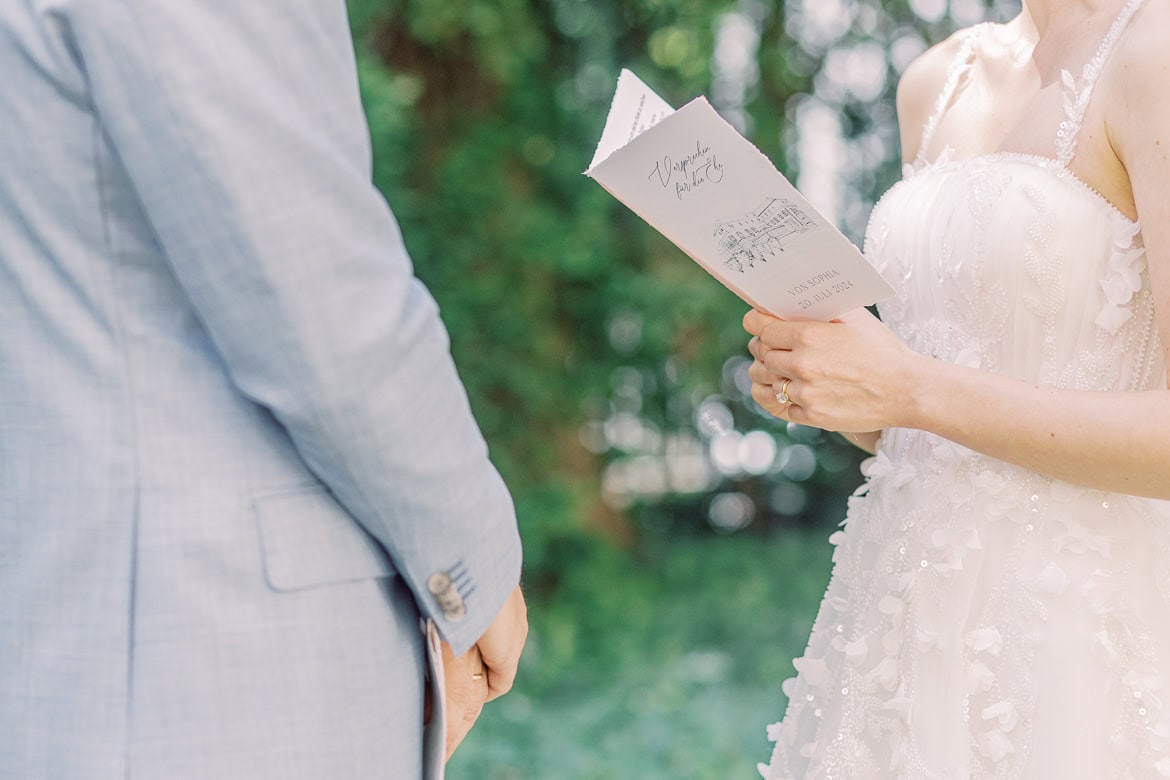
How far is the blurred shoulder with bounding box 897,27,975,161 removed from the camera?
200 cm

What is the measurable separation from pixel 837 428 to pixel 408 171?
4095mm

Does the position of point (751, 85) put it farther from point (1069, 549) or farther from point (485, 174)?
point (1069, 549)

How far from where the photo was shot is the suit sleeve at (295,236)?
3.28 ft

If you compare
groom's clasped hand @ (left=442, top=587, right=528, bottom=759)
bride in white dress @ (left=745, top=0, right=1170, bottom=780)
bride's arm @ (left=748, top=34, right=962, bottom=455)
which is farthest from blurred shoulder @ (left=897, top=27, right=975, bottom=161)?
groom's clasped hand @ (left=442, top=587, right=528, bottom=759)

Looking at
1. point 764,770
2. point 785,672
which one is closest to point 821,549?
point 785,672

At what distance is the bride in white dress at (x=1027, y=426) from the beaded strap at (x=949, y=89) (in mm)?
182

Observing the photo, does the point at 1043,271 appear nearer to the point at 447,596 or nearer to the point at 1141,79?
the point at 1141,79

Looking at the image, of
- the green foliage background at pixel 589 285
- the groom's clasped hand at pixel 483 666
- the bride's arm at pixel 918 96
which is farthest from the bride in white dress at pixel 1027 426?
the green foliage background at pixel 589 285

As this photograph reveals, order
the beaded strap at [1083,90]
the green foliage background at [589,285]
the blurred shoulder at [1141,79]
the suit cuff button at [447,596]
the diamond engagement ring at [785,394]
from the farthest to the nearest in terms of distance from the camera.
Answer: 1. the green foliage background at [589,285]
2. the diamond engagement ring at [785,394]
3. the beaded strap at [1083,90]
4. the blurred shoulder at [1141,79]
5. the suit cuff button at [447,596]

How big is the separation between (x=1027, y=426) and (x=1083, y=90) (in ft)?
1.43

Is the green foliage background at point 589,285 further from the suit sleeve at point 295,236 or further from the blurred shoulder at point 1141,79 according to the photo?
the suit sleeve at point 295,236

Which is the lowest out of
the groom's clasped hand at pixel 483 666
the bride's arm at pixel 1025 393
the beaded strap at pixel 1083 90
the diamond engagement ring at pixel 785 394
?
the groom's clasped hand at pixel 483 666

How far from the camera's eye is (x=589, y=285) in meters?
Result: 5.82

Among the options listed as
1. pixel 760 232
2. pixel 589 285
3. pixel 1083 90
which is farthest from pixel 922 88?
pixel 589 285
